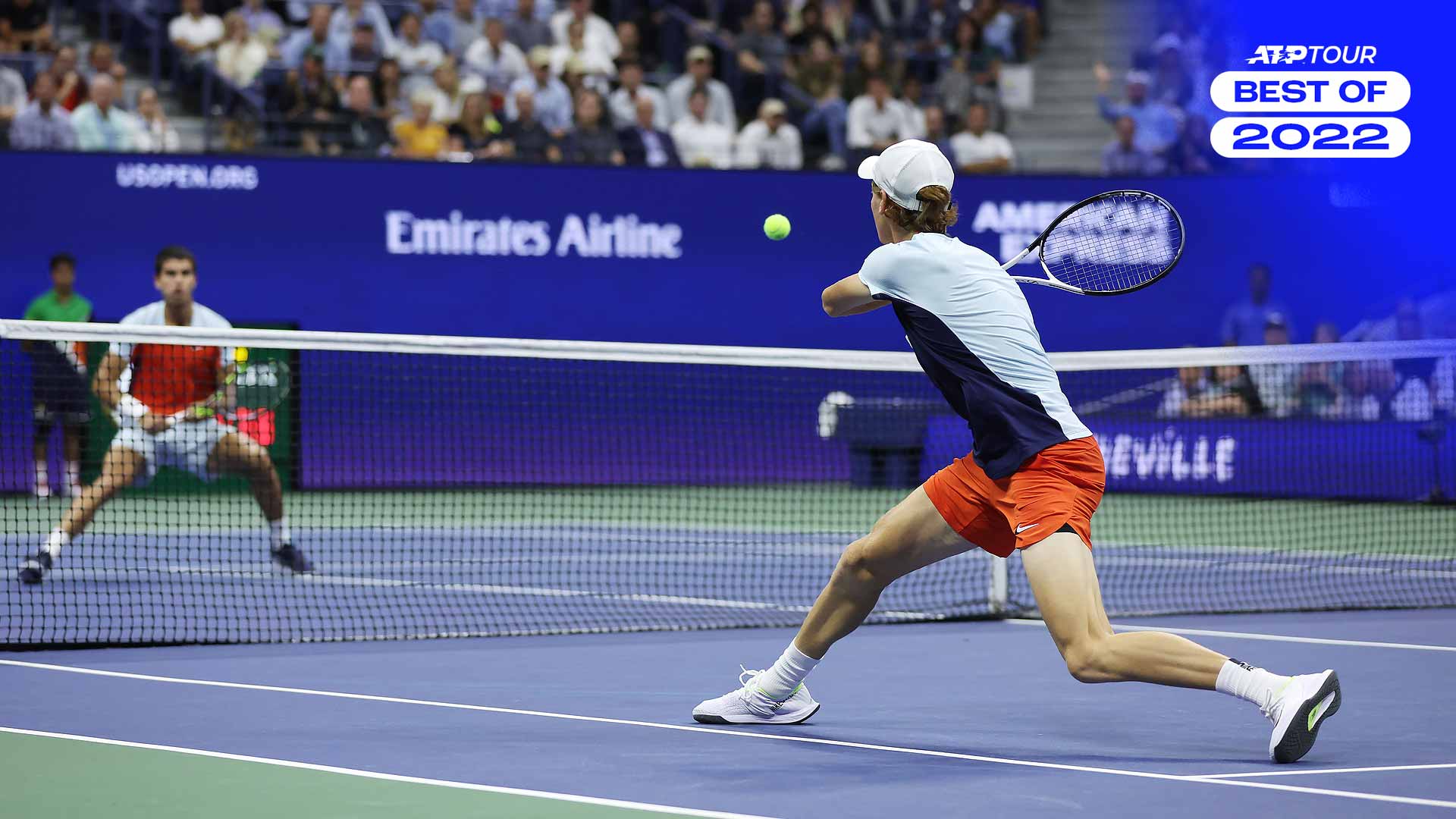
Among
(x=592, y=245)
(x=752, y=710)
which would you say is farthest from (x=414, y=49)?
(x=752, y=710)

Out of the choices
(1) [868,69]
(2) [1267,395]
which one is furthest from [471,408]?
(2) [1267,395]

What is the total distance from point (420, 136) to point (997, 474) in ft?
35.2

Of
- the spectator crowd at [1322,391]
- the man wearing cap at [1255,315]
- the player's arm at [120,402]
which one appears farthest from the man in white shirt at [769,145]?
the player's arm at [120,402]

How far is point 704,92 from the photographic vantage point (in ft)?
51.5

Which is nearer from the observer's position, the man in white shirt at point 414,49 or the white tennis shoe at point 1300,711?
the white tennis shoe at point 1300,711

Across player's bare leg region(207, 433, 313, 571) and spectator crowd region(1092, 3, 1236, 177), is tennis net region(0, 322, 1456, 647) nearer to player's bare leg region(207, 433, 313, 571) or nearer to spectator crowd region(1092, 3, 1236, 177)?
player's bare leg region(207, 433, 313, 571)

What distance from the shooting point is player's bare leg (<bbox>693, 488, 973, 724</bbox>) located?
520 cm

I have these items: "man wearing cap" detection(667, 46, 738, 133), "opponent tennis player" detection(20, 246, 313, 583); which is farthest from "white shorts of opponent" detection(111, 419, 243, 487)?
"man wearing cap" detection(667, 46, 738, 133)

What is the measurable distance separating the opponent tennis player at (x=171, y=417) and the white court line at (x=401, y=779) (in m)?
3.81

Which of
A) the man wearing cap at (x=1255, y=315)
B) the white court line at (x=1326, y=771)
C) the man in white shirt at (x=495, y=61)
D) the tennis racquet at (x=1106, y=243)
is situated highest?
the man in white shirt at (x=495, y=61)

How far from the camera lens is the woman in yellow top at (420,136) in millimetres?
14938

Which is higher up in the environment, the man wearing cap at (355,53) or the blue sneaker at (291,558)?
the man wearing cap at (355,53)

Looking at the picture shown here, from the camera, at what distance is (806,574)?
9.64 m

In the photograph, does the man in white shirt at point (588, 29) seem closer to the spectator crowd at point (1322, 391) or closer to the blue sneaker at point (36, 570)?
the spectator crowd at point (1322, 391)
